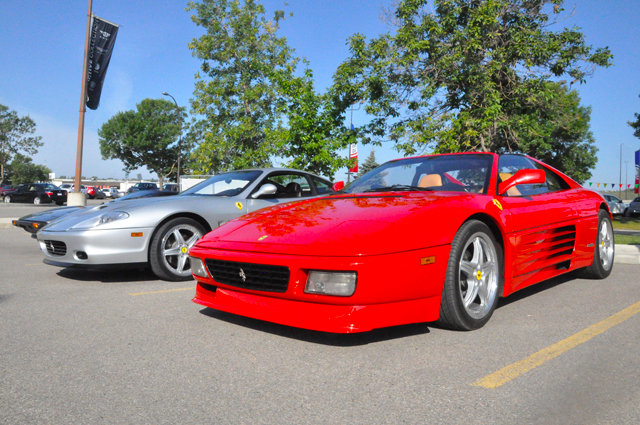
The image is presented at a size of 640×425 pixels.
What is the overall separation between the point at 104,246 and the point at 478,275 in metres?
3.52

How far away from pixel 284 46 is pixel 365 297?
3239cm

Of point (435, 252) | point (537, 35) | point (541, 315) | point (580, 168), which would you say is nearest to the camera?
point (435, 252)

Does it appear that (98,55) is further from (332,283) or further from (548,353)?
(548,353)

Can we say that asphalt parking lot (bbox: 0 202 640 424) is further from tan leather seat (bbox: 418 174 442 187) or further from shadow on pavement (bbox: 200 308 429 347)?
tan leather seat (bbox: 418 174 442 187)

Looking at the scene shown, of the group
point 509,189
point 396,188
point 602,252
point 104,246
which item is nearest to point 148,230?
point 104,246

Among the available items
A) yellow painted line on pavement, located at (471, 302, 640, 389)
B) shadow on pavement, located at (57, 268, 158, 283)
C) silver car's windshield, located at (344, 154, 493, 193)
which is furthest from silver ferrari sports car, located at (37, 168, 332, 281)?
yellow painted line on pavement, located at (471, 302, 640, 389)

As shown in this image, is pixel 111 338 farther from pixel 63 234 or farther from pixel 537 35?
pixel 537 35

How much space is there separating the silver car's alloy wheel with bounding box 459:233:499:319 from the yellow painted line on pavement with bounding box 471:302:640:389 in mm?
527

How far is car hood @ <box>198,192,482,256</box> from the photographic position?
2836 mm

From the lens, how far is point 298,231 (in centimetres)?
316

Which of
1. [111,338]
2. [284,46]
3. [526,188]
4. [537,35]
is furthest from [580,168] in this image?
[111,338]

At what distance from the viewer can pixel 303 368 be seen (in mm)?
2594

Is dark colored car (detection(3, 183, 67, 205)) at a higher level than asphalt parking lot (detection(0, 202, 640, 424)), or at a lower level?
higher

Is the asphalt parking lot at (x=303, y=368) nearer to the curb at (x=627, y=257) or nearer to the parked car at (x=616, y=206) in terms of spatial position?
the curb at (x=627, y=257)
